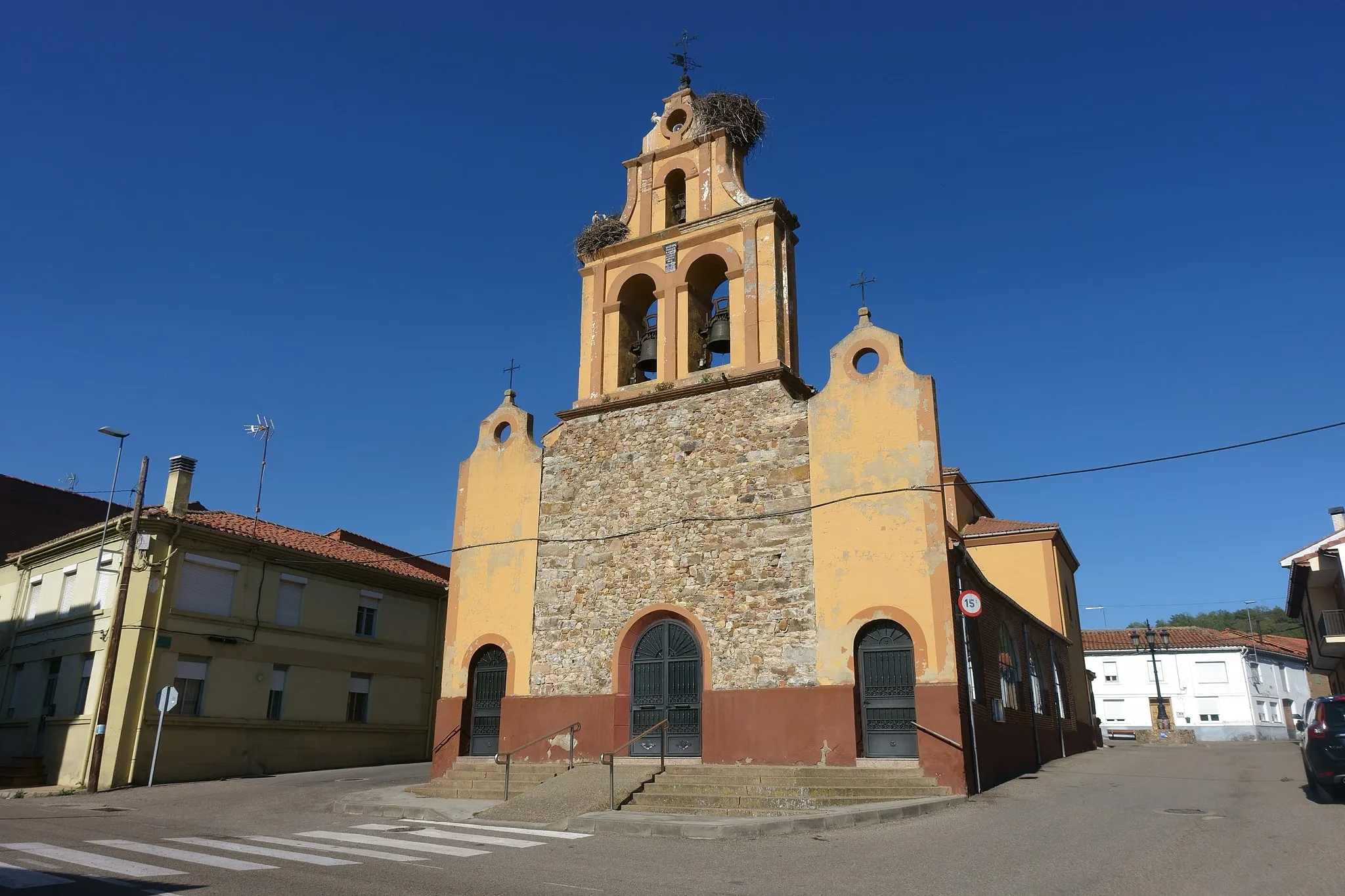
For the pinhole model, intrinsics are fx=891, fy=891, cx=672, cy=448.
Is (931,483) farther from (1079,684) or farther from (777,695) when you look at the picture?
(1079,684)

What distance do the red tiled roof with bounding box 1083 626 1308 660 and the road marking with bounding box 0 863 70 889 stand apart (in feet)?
174

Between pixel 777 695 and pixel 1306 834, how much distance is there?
24.6 ft

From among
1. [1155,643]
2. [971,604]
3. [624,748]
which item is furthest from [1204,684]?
[624,748]

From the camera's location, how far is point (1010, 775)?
16.1 meters

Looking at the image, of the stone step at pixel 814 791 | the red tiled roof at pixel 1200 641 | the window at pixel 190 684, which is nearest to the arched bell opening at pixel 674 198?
the stone step at pixel 814 791

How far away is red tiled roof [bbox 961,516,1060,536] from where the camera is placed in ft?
89.0

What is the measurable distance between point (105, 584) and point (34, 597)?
16.4ft

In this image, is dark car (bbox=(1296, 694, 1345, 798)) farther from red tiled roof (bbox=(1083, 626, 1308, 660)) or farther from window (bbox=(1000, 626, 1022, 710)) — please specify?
red tiled roof (bbox=(1083, 626, 1308, 660))

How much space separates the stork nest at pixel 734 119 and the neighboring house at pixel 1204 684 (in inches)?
1555

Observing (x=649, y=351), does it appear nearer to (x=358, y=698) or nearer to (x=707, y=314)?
(x=707, y=314)

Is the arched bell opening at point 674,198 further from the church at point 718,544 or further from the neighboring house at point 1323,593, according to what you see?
the neighboring house at point 1323,593

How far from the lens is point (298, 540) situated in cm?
2702

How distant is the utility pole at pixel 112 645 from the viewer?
19500 millimetres

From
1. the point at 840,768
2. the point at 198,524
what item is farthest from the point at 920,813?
the point at 198,524
